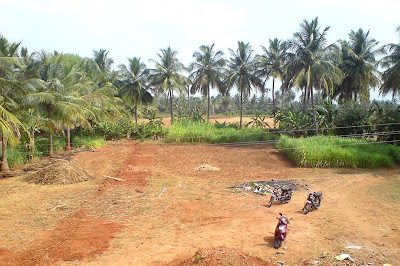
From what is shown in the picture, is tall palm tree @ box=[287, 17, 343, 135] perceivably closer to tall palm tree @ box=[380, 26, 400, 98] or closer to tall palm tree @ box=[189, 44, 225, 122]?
tall palm tree @ box=[380, 26, 400, 98]

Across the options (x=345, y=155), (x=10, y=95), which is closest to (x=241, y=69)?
(x=345, y=155)

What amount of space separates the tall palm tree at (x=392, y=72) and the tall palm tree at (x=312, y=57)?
2839 millimetres

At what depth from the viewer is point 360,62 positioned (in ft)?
82.9

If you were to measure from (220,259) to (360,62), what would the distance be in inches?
985

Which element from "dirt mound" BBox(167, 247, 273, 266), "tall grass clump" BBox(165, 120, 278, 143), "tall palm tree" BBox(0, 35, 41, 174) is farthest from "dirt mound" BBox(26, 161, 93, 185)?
"tall grass clump" BBox(165, 120, 278, 143)

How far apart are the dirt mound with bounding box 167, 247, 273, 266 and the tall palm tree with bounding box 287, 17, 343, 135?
1697cm

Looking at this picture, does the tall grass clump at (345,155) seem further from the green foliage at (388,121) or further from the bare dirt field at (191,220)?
the green foliage at (388,121)

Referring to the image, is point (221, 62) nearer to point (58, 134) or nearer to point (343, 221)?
point (58, 134)

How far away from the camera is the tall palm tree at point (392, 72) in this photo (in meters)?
19.1

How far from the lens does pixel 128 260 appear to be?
5676 mm

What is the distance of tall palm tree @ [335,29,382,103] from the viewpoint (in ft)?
81.9

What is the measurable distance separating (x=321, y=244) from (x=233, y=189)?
481 centimetres

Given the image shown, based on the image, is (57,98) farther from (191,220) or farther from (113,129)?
(191,220)

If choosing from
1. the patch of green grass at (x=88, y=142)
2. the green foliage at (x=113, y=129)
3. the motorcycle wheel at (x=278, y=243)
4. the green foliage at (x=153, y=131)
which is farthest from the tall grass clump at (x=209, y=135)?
the motorcycle wheel at (x=278, y=243)
